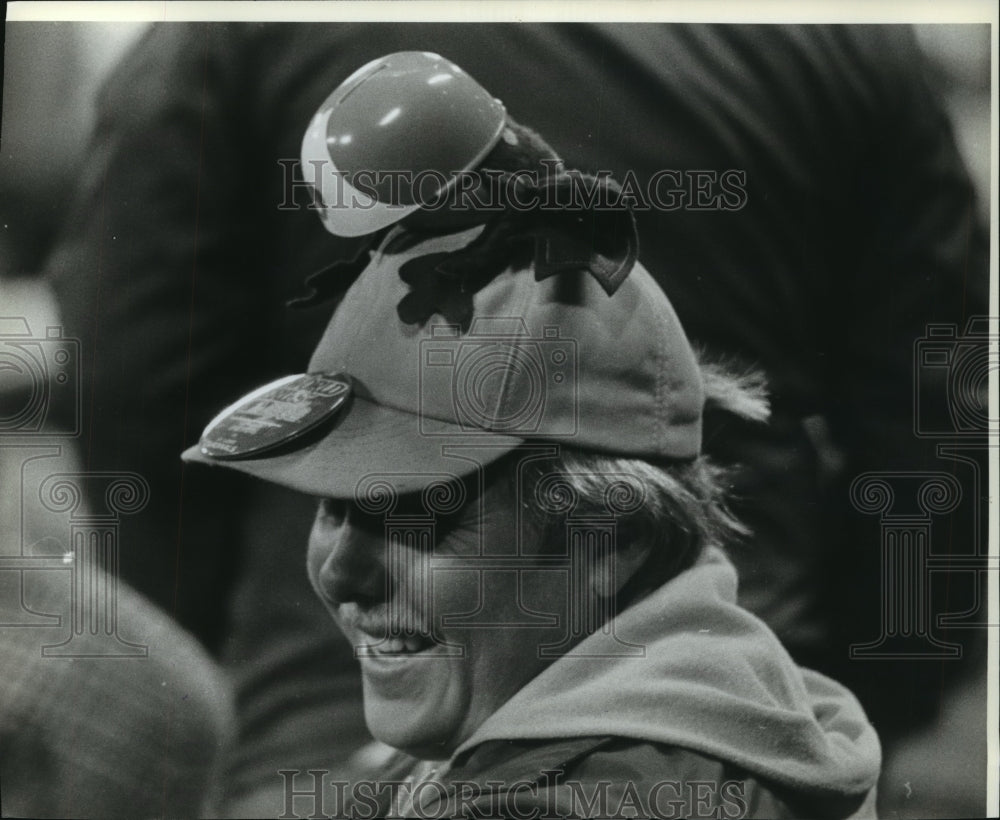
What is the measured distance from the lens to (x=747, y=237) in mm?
1457

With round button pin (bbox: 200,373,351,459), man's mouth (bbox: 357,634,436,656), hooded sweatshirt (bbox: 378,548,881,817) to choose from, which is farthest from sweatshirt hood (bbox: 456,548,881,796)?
round button pin (bbox: 200,373,351,459)

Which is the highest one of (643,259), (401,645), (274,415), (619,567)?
(643,259)

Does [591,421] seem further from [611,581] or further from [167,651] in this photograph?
[167,651]

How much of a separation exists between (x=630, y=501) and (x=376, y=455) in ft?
1.20

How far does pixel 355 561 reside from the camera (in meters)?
1.39

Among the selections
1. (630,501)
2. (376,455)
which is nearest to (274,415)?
(376,455)

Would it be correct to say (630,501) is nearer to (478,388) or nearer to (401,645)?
(478,388)

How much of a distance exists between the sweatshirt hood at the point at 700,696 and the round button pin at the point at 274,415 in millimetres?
488

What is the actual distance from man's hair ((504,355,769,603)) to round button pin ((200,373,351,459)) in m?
0.28

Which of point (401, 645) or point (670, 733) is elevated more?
point (401, 645)

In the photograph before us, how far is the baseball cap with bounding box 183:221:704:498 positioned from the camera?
4.47 ft

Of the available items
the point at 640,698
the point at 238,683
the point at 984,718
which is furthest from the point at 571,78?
the point at 984,718

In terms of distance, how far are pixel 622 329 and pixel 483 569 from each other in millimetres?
396

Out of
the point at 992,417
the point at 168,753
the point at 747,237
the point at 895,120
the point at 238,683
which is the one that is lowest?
the point at 168,753
